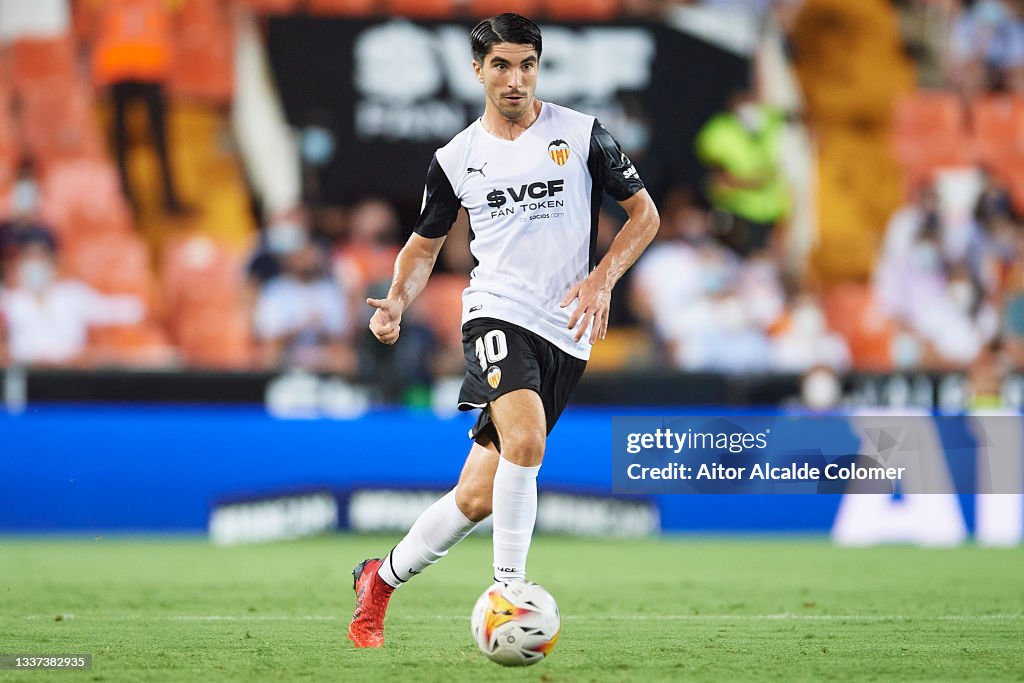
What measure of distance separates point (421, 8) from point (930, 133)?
19.4ft

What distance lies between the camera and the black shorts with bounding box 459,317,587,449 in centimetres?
527

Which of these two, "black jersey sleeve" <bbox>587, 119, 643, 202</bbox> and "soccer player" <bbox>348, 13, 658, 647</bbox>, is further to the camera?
"black jersey sleeve" <bbox>587, 119, 643, 202</bbox>

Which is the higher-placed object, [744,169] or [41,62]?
[41,62]

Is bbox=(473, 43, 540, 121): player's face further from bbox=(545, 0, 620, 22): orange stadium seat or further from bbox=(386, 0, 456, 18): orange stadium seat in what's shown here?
bbox=(545, 0, 620, 22): orange stadium seat

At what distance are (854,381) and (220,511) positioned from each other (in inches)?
201

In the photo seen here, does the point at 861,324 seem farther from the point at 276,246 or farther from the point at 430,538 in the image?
the point at 430,538

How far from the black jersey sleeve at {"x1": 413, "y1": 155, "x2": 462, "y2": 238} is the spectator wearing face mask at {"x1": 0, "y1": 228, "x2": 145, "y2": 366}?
288 inches

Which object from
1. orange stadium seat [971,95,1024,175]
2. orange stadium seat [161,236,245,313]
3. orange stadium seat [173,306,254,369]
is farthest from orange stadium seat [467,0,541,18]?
orange stadium seat [971,95,1024,175]

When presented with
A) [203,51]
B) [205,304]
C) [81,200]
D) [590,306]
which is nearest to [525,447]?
[590,306]

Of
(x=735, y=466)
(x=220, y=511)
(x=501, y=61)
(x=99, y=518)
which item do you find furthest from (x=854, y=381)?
(x=501, y=61)

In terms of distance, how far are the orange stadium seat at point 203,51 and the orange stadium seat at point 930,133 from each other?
743cm

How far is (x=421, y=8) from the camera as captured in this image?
1449 centimetres

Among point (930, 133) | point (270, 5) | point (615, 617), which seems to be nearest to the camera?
point (615, 617)

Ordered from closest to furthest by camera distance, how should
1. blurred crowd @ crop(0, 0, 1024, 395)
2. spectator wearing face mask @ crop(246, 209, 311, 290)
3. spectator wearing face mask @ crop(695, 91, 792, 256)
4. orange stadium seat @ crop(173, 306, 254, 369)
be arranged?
blurred crowd @ crop(0, 0, 1024, 395) → spectator wearing face mask @ crop(246, 209, 311, 290) → orange stadium seat @ crop(173, 306, 254, 369) → spectator wearing face mask @ crop(695, 91, 792, 256)
